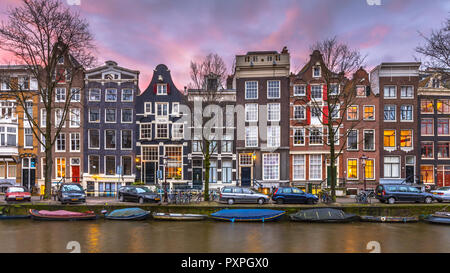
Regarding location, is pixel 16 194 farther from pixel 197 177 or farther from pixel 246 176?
pixel 246 176

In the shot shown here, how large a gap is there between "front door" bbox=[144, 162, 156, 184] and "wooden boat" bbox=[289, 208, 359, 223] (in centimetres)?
1954

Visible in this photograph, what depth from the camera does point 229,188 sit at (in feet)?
81.8

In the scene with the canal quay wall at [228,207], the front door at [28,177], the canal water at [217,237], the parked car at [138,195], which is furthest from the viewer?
Result: the front door at [28,177]

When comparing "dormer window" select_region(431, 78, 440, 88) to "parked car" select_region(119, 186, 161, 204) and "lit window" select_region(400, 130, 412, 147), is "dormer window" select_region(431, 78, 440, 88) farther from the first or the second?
"parked car" select_region(119, 186, 161, 204)

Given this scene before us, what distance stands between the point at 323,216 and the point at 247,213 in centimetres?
561

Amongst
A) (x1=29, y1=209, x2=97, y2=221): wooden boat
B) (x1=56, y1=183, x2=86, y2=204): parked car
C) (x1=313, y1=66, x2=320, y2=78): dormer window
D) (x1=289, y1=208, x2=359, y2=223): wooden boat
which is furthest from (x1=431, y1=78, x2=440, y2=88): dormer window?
(x1=56, y1=183, x2=86, y2=204): parked car

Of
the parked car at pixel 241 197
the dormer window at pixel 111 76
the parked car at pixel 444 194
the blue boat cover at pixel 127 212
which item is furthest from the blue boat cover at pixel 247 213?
the dormer window at pixel 111 76

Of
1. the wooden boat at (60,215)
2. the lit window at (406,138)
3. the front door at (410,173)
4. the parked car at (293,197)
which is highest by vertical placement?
the lit window at (406,138)

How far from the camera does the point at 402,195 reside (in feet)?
81.6

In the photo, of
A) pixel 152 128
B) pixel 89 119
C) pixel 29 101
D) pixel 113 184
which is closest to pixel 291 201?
pixel 152 128

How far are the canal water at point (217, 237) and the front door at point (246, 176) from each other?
14.1 metres

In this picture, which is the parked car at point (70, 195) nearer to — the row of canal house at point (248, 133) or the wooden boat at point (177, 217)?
the wooden boat at point (177, 217)

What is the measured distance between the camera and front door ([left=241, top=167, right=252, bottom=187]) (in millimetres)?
35469

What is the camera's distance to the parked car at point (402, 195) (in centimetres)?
2486
